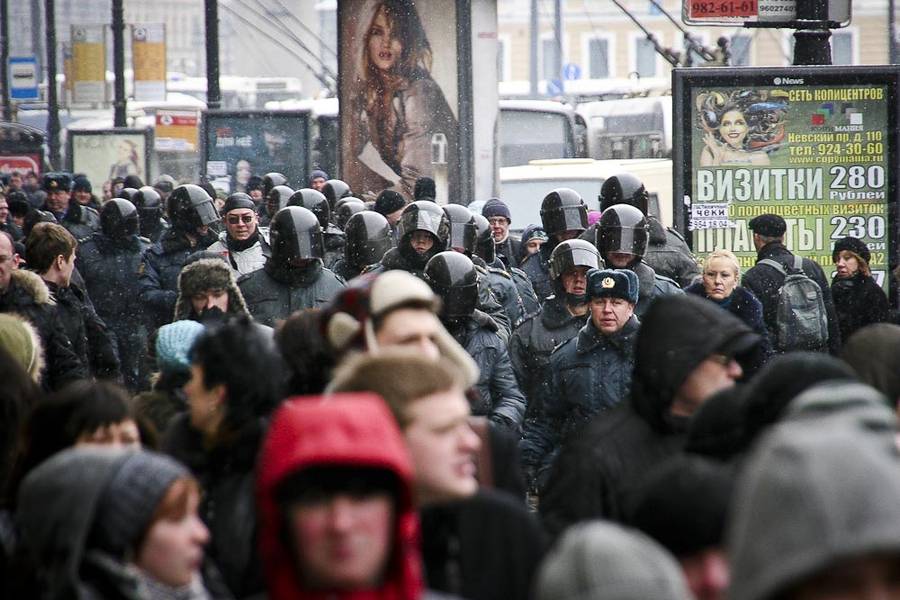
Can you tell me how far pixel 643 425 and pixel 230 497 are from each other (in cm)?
108

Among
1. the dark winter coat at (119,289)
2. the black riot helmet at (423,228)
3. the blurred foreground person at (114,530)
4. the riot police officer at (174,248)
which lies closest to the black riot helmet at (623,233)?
the black riot helmet at (423,228)

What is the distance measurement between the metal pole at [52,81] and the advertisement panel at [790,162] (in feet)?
71.0

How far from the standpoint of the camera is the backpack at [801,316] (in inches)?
400

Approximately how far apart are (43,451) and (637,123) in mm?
27698

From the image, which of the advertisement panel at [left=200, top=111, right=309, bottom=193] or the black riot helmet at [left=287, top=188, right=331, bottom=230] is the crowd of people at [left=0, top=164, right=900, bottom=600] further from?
the advertisement panel at [left=200, top=111, right=309, bottom=193]

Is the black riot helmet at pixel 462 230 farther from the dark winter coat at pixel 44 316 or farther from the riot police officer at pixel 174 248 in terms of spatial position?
the dark winter coat at pixel 44 316

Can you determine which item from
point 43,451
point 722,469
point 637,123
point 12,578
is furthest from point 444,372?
point 637,123

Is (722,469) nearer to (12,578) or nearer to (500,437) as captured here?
(500,437)

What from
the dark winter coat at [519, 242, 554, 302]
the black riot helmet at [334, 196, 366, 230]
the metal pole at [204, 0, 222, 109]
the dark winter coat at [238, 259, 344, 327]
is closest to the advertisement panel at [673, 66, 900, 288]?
the dark winter coat at [519, 242, 554, 302]

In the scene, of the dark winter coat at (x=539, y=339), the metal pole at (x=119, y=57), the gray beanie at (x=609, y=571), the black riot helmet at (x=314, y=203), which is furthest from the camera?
the metal pole at (x=119, y=57)

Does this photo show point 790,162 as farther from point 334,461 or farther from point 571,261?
point 334,461

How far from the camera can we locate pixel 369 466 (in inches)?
113

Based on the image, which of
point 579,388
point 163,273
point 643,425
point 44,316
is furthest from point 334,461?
point 163,273

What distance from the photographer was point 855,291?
1112 centimetres
